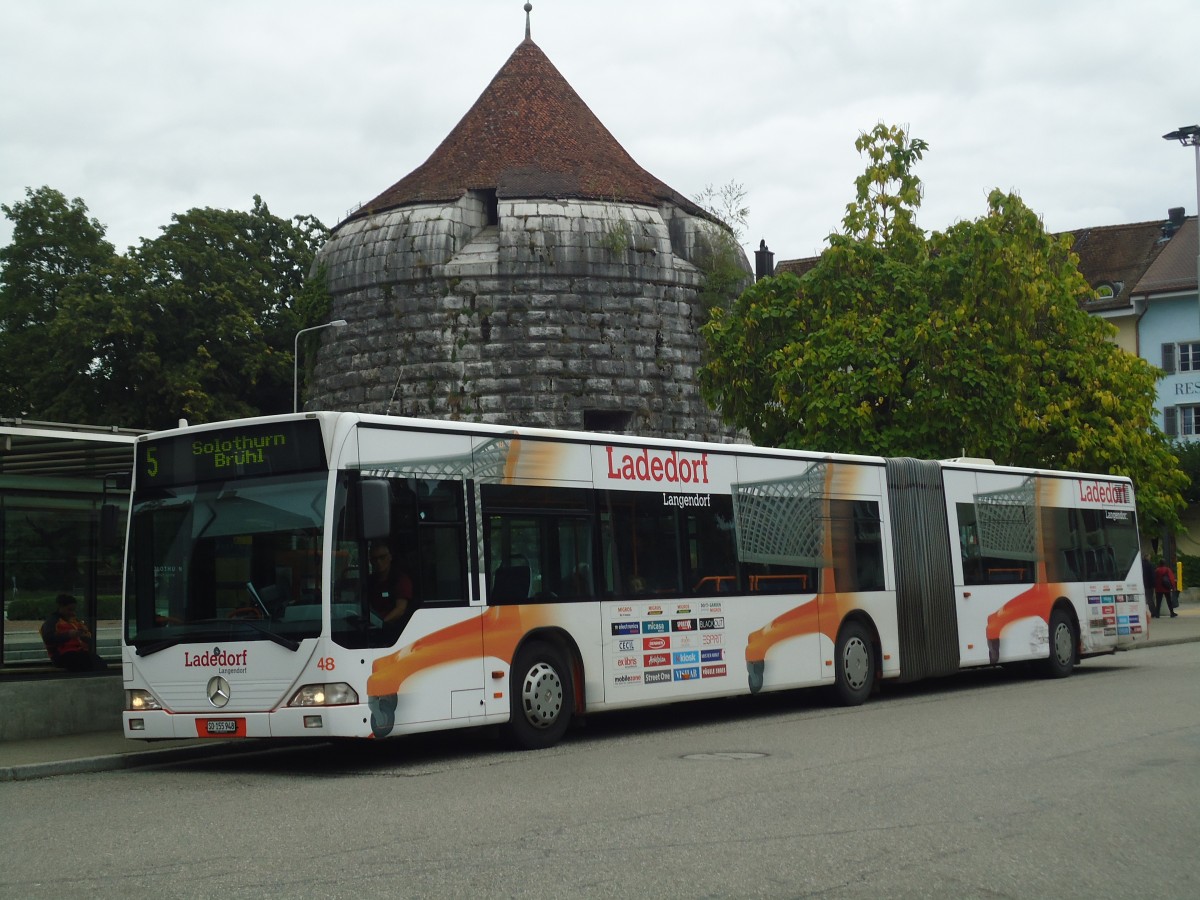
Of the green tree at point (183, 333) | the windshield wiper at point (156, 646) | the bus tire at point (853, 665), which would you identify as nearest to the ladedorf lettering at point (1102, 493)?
the bus tire at point (853, 665)

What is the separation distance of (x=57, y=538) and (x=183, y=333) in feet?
136

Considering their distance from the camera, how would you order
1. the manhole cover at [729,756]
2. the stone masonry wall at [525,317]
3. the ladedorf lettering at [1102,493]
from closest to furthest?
the manhole cover at [729,756]
the ladedorf lettering at [1102,493]
the stone masonry wall at [525,317]

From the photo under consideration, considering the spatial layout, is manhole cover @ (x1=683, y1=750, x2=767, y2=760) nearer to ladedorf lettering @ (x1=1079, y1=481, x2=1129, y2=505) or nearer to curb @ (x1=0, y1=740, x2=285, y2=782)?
curb @ (x1=0, y1=740, x2=285, y2=782)

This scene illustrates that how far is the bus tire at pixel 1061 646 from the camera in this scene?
72.7 ft

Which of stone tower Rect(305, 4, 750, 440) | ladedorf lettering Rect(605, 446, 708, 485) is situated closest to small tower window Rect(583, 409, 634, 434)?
stone tower Rect(305, 4, 750, 440)

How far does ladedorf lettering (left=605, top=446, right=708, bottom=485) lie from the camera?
593 inches

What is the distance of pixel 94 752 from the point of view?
1390 centimetres

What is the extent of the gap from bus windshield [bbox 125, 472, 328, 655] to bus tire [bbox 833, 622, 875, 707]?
7674 mm

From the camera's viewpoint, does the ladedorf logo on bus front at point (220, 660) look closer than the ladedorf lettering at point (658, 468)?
Yes

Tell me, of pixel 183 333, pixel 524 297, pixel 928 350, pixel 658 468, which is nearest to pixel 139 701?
pixel 658 468

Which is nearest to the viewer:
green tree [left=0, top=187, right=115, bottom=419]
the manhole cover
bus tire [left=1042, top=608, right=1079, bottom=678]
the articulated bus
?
the articulated bus

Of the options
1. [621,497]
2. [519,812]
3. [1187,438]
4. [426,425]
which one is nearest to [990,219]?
[621,497]

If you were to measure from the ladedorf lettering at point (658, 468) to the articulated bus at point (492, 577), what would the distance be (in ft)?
0.07

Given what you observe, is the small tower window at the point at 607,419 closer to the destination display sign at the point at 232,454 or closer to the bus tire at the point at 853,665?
the bus tire at the point at 853,665
